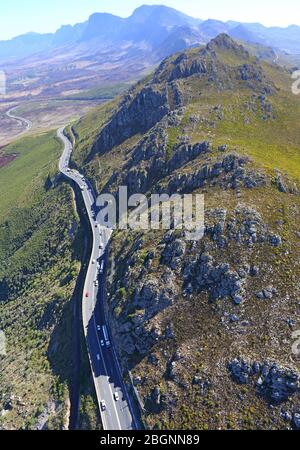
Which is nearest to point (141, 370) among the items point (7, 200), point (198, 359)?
point (198, 359)

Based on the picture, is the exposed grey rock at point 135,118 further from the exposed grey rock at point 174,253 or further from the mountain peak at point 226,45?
the exposed grey rock at point 174,253

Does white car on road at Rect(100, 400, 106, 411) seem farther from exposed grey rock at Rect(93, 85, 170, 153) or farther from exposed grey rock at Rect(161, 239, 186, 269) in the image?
exposed grey rock at Rect(93, 85, 170, 153)

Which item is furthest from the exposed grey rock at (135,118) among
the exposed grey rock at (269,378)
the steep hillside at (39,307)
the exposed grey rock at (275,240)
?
the exposed grey rock at (269,378)

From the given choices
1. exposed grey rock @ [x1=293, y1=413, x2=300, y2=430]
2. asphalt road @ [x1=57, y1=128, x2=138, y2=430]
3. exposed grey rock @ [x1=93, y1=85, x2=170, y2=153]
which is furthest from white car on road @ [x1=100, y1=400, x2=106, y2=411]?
exposed grey rock @ [x1=93, y1=85, x2=170, y2=153]

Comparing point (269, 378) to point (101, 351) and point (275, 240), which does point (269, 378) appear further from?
point (101, 351)

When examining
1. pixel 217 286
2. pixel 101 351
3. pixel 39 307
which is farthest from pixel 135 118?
pixel 101 351
